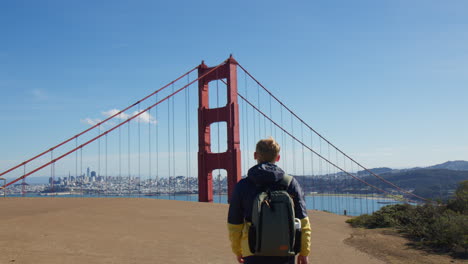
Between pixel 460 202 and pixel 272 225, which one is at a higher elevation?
pixel 272 225

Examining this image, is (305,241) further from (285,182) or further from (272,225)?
(285,182)

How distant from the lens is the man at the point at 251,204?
10.3ft

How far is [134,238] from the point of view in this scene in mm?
9602

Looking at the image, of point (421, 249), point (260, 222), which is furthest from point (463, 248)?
point (260, 222)

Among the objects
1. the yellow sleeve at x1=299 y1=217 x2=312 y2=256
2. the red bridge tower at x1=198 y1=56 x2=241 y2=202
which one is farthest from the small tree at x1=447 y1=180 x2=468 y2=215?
the yellow sleeve at x1=299 y1=217 x2=312 y2=256

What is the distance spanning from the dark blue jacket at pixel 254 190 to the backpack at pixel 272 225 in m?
0.09

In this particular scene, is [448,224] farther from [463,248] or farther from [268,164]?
[268,164]

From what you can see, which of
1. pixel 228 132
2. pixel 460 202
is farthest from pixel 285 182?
pixel 228 132

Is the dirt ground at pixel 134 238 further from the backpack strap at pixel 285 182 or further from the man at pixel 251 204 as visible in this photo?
the backpack strap at pixel 285 182

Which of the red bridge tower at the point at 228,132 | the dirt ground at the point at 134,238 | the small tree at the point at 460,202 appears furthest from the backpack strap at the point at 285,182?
the red bridge tower at the point at 228,132

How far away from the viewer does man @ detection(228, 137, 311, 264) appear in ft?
10.3

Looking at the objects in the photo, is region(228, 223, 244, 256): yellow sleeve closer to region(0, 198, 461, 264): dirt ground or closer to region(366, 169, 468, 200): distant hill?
region(0, 198, 461, 264): dirt ground

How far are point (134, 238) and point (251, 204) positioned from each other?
724cm

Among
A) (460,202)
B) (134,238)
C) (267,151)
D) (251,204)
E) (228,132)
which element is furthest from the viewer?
(228,132)
